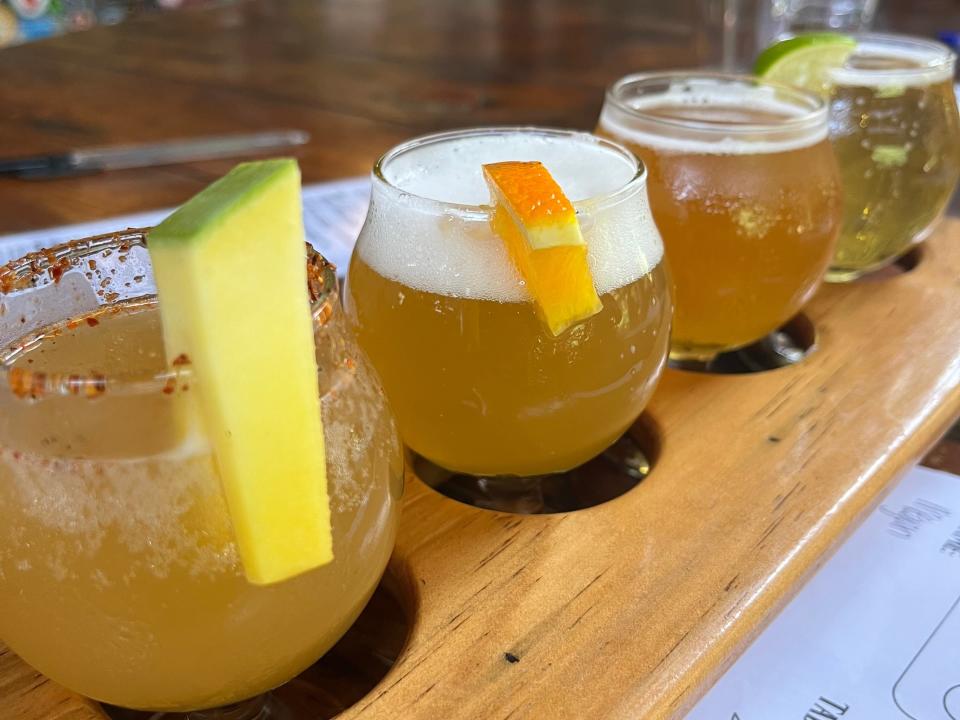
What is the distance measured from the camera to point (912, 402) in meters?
0.72

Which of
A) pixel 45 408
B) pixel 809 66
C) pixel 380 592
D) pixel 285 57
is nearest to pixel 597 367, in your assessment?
pixel 380 592

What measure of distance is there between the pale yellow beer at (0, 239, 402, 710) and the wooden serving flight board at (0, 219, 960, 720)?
0.06 m

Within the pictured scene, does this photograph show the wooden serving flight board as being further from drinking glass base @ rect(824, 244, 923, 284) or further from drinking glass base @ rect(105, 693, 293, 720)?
A: drinking glass base @ rect(824, 244, 923, 284)

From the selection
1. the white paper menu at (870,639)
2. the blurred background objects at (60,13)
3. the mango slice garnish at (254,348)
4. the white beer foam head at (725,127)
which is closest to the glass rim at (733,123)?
the white beer foam head at (725,127)

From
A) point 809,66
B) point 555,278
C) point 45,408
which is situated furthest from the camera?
point 809,66

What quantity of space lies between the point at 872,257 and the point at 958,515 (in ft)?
0.92

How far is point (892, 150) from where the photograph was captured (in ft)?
2.76

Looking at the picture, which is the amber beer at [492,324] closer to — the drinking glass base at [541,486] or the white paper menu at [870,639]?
the drinking glass base at [541,486]

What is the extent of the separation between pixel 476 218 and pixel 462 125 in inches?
33.5

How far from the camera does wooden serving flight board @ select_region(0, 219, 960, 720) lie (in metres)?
0.46

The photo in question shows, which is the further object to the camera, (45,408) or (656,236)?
(656,236)

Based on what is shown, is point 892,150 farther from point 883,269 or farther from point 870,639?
point 870,639

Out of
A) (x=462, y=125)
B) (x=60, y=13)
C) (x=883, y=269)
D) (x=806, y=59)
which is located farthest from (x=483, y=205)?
(x=60, y=13)

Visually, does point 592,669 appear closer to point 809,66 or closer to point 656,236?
point 656,236
